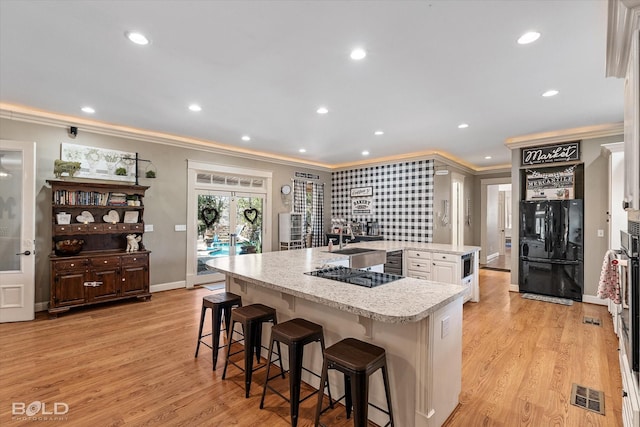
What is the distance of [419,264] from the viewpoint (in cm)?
469

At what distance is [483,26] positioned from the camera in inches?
82.6

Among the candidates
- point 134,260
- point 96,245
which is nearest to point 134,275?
point 134,260

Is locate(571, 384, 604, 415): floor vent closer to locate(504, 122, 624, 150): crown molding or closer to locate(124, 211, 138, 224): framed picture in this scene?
locate(504, 122, 624, 150): crown molding

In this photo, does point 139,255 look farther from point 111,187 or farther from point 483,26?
point 483,26

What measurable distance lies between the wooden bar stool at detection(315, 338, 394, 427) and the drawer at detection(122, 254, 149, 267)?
394 cm

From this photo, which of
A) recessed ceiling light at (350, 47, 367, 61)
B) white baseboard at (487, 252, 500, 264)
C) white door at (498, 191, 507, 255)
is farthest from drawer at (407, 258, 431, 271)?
white door at (498, 191, 507, 255)

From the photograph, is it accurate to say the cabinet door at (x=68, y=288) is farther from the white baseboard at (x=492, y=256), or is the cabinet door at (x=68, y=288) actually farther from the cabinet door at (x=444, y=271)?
the white baseboard at (x=492, y=256)

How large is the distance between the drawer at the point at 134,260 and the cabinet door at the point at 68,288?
492mm

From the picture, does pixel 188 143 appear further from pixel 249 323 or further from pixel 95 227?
pixel 249 323

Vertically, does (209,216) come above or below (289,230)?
above

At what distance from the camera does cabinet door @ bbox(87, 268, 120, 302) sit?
4.13m

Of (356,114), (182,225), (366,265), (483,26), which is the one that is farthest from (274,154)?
(483,26)

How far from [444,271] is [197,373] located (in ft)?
11.2

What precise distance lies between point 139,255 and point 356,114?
384 centimetres
